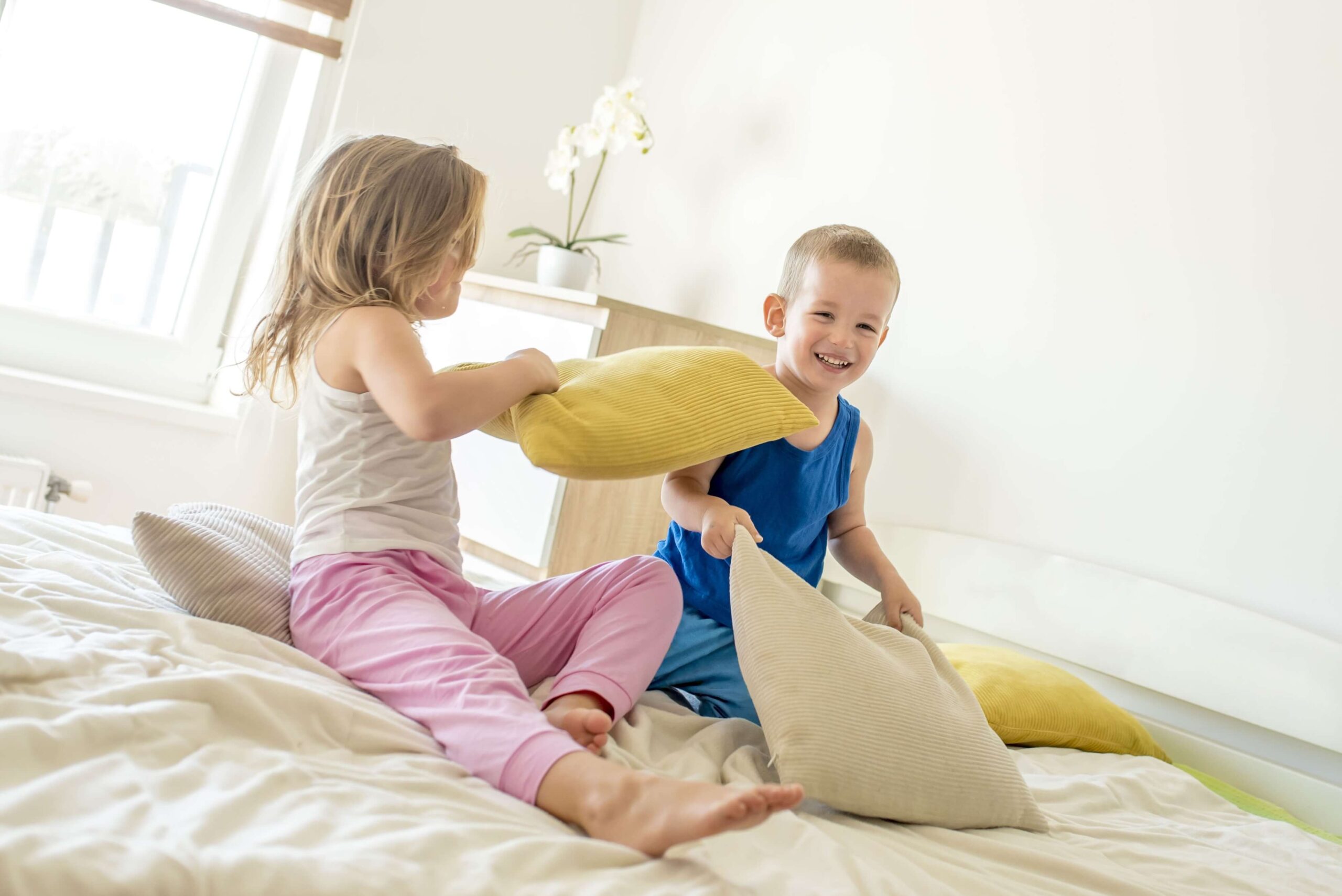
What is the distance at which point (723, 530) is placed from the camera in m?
1.05

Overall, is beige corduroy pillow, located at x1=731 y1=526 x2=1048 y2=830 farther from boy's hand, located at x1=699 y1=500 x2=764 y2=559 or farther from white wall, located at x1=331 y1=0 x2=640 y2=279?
white wall, located at x1=331 y1=0 x2=640 y2=279

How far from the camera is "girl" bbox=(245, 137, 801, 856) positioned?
0.83 meters

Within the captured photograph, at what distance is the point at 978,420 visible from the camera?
192 cm

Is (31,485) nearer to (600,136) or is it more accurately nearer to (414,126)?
(414,126)

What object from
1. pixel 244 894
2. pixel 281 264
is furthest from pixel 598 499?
pixel 244 894

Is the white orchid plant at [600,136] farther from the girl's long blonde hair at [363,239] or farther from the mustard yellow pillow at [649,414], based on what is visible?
the mustard yellow pillow at [649,414]

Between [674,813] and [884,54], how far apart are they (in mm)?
1888

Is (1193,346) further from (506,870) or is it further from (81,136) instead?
(81,136)

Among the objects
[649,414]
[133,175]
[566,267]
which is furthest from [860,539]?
[133,175]

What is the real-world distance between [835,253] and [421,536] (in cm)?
60

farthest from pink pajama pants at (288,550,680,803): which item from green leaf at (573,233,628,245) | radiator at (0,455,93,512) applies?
green leaf at (573,233,628,245)

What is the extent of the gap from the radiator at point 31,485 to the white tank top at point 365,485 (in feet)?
4.17

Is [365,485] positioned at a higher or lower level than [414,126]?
lower

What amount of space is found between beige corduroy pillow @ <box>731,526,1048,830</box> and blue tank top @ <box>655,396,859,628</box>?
257mm
